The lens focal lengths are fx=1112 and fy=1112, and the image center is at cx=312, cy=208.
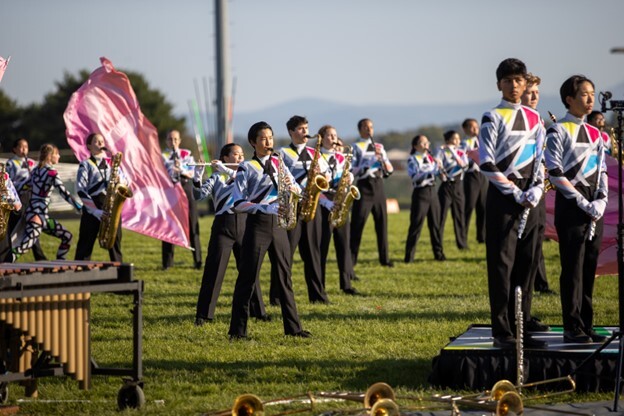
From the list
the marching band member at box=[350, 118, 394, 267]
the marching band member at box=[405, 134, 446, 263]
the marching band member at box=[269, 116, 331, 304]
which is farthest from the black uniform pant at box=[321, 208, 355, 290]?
the marching band member at box=[405, 134, 446, 263]

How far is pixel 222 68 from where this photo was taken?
35938mm

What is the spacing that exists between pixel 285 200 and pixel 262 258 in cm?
57

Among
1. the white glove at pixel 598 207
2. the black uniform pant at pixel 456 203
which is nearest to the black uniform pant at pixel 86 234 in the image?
the white glove at pixel 598 207

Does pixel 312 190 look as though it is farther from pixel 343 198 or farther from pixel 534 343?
pixel 534 343

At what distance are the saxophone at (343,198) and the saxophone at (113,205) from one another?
236 centimetres

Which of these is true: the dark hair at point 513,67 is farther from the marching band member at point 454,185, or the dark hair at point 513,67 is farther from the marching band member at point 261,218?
the marching band member at point 454,185

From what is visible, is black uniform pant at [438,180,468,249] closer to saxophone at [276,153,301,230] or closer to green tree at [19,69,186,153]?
saxophone at [276,153,301,230]

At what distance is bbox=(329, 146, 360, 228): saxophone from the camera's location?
1282 cm

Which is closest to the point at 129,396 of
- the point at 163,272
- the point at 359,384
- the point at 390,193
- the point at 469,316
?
the point at 359,384

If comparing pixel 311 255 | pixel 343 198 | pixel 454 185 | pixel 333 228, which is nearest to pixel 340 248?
pixel 333 228

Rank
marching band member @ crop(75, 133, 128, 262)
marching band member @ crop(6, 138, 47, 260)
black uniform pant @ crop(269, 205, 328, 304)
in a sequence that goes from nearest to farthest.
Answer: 1. black uniform pant @ crop(269, 205, 328, 304)
2. marching band member @ crop(75, 133, 128, 262)
3. marching band member @ crop(6, 138, 47, 260)

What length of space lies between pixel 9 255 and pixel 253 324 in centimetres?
412

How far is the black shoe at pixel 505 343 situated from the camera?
26.3 ft

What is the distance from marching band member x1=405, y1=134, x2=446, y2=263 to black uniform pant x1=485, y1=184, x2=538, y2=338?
8688 mm
